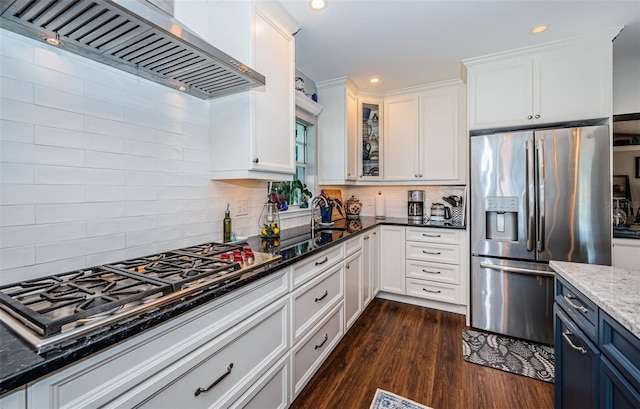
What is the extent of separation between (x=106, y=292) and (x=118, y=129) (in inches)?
31.4

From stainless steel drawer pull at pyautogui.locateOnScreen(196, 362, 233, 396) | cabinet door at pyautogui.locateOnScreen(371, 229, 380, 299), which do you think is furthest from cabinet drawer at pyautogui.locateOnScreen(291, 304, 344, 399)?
cabinet door at pyautogui.locateOnScreen(371, 229, 380, 299)

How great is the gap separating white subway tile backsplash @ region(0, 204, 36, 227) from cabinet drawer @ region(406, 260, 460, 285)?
2.89 metres

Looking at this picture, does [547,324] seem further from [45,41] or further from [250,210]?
[45,41]

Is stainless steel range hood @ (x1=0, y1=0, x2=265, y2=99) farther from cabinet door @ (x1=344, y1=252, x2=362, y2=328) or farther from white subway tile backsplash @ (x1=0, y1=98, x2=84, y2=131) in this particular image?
cabinet door @ (x1=344, y1=252, x2=362, y2=328)

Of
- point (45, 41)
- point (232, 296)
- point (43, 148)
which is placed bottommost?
point (232, 296)

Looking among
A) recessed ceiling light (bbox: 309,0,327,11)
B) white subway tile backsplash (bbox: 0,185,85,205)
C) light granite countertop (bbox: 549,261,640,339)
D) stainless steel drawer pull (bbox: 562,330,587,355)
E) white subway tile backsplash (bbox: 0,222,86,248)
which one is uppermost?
recessed ceiling light (bbox: 309,0,327,11)

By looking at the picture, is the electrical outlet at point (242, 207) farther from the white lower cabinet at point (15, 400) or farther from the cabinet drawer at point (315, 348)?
the white lower cabinet at point (15, 400)

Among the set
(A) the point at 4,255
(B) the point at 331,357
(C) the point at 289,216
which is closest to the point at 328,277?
(B) the point at 331,357

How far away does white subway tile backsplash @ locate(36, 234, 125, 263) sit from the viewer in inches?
42.7

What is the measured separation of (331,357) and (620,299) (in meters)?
1.70

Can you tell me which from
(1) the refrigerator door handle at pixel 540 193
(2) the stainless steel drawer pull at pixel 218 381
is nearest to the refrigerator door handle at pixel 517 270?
(1) the refrigerator door handle at pixel 540 193

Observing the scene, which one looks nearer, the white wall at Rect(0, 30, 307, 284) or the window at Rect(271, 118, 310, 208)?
the white wall at Rect(0, 30, 307, 284)

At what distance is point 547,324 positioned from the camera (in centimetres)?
226

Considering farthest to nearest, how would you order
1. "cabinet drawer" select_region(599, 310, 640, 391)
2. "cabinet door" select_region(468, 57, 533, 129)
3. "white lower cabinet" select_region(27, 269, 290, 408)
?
"cabinet door" select_region(468, 57, 533, 129)
"cabinet drawer" select_region(599, 310, 640, 391)
"white lower cabinet" select_region(27, 269, 290, 408)
